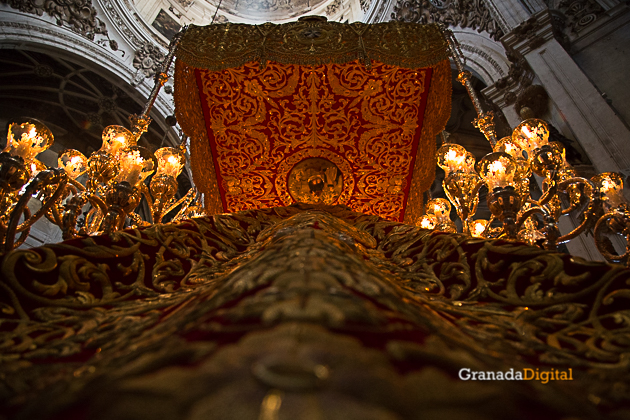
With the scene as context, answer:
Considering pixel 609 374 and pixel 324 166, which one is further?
pixel 324 166

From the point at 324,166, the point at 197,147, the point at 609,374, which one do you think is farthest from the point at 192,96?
the point at 609,374

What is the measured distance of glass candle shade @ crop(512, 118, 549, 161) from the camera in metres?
2.65

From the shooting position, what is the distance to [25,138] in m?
2.45

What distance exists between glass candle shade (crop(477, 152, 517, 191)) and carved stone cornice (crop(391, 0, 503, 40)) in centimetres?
504

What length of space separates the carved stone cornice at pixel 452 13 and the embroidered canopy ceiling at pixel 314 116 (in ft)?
13.7

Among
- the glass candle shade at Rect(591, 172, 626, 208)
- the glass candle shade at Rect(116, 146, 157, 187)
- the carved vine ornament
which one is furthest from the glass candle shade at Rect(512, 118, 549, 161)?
the glass candle shade at Rect(116, 146, 157, 187)

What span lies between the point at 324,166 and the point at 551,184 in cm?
207

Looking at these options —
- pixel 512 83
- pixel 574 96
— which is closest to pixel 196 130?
pixel 574 96

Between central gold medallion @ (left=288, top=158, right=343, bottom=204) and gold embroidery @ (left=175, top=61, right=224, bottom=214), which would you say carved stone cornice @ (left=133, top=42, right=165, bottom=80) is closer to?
gold embroidery @ (left=175, top=61, right=224, bottom=214)

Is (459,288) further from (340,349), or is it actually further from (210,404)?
(210,404)

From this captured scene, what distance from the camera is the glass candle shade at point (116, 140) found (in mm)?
2748

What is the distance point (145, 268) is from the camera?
4.07 feet

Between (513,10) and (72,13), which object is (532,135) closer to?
(513,10)

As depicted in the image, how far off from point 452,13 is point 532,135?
233 inches
